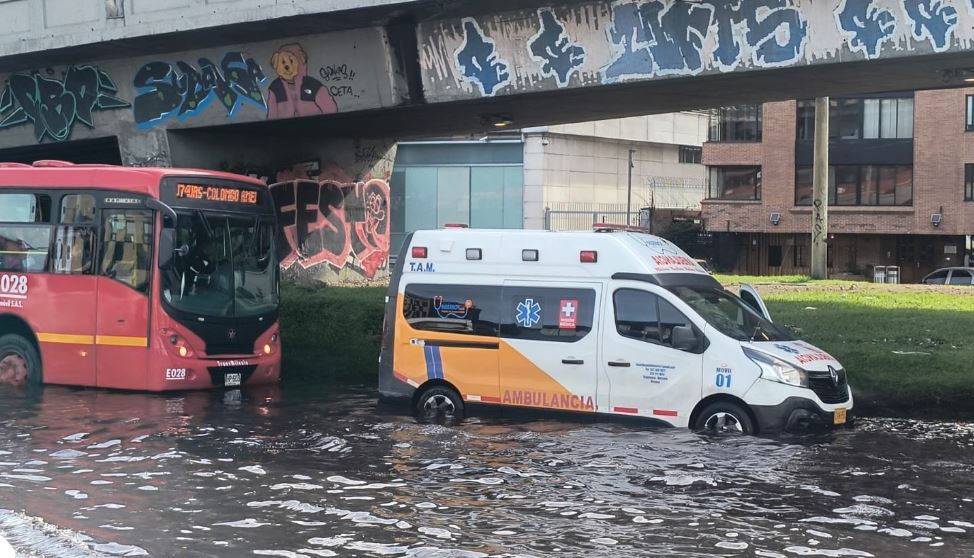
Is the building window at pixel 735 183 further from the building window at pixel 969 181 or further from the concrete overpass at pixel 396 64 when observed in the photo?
the concrete overpass at pixel 396 64

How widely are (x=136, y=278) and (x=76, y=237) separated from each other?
4.18 ft

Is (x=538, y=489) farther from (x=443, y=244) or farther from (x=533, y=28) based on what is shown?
(x=533, y=28)

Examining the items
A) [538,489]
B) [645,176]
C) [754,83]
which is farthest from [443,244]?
[645,176]

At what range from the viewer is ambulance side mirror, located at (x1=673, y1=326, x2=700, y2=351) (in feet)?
38.8

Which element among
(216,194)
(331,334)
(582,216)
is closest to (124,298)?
(216,194)

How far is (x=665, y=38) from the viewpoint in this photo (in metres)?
16.9

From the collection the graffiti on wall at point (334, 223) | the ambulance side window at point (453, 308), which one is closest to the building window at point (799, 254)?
the graffiti on wall at point (334, 223)

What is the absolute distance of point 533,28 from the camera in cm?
1811

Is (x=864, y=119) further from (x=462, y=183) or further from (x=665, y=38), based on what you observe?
(x=665, y=38)

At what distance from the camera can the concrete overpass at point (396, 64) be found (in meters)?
16.0

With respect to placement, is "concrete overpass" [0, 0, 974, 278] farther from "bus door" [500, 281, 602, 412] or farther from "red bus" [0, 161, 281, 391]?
"bus door" [500, 281, 602, 412]

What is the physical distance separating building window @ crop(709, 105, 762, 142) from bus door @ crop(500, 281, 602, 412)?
147 feet

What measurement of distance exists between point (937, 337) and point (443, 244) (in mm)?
8004

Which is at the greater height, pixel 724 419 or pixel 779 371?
pixel 779 371
